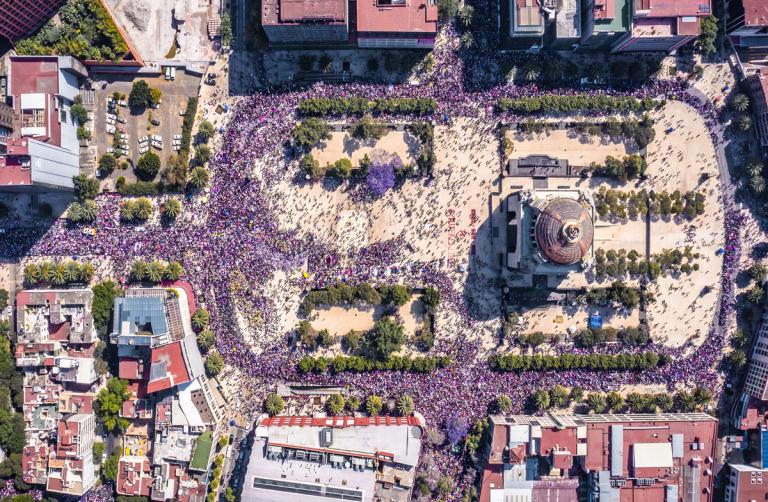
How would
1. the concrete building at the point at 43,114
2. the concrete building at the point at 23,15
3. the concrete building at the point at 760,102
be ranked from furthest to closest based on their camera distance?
the concrete building at the point at 760,102 < the concrete building at the point at 23,15 < the concrete building at the point at 43,114

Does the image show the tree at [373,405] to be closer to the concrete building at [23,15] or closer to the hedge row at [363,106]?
the hedge row at [363,106]

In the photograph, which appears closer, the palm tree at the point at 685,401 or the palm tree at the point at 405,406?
the palm tree at the point at 405,406

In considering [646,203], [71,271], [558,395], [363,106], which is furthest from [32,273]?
[646,203]

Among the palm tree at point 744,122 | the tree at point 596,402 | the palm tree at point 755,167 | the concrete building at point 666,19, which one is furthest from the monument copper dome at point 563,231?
the palm tree at point 744,122

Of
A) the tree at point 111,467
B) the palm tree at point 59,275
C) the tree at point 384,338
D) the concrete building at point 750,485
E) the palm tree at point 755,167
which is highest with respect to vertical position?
the palm tree at point 755,167

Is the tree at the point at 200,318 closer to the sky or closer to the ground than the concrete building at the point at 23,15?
closer to the ground

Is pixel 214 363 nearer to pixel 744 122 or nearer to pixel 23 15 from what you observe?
pixel 23 15

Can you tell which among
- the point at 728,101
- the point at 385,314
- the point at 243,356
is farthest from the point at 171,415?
the point at 728,101
